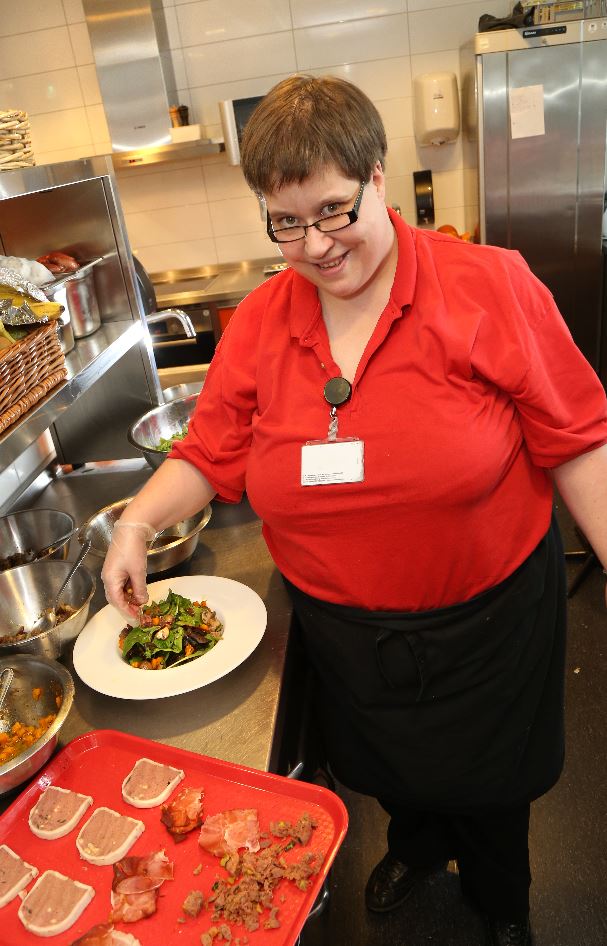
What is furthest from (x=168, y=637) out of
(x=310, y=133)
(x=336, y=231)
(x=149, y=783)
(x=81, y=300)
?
(x=81, y=300)

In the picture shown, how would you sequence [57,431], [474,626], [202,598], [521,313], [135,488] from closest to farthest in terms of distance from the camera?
[521,313] < [474,626] < [202,598] < [135,488] < [57,431]

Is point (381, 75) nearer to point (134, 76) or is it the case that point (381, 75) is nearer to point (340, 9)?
point (340, 9)

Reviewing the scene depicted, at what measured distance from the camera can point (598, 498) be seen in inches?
46.6

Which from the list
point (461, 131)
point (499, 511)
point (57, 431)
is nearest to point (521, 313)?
point (499, 511)

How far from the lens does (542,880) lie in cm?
178

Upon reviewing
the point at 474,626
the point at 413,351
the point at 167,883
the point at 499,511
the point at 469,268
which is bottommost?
the point at 167,883

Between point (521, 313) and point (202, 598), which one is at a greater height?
point (521, 313)

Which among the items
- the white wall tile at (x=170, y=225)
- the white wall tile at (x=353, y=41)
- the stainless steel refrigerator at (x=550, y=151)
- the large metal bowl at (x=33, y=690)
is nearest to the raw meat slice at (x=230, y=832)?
the large metal bowl at (x=33, y=690)

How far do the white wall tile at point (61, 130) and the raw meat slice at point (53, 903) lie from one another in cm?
442

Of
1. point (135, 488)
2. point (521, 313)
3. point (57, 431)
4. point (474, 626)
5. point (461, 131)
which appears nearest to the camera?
point (521, 313)

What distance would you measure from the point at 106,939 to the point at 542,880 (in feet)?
4.07

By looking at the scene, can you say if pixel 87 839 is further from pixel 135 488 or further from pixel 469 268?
pixel 135 488

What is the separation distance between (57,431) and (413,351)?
144 centimetres

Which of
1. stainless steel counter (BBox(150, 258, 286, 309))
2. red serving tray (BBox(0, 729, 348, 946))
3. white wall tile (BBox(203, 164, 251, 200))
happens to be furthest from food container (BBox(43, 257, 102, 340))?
white wall tile (BBox(203, 164, 251, 200))
